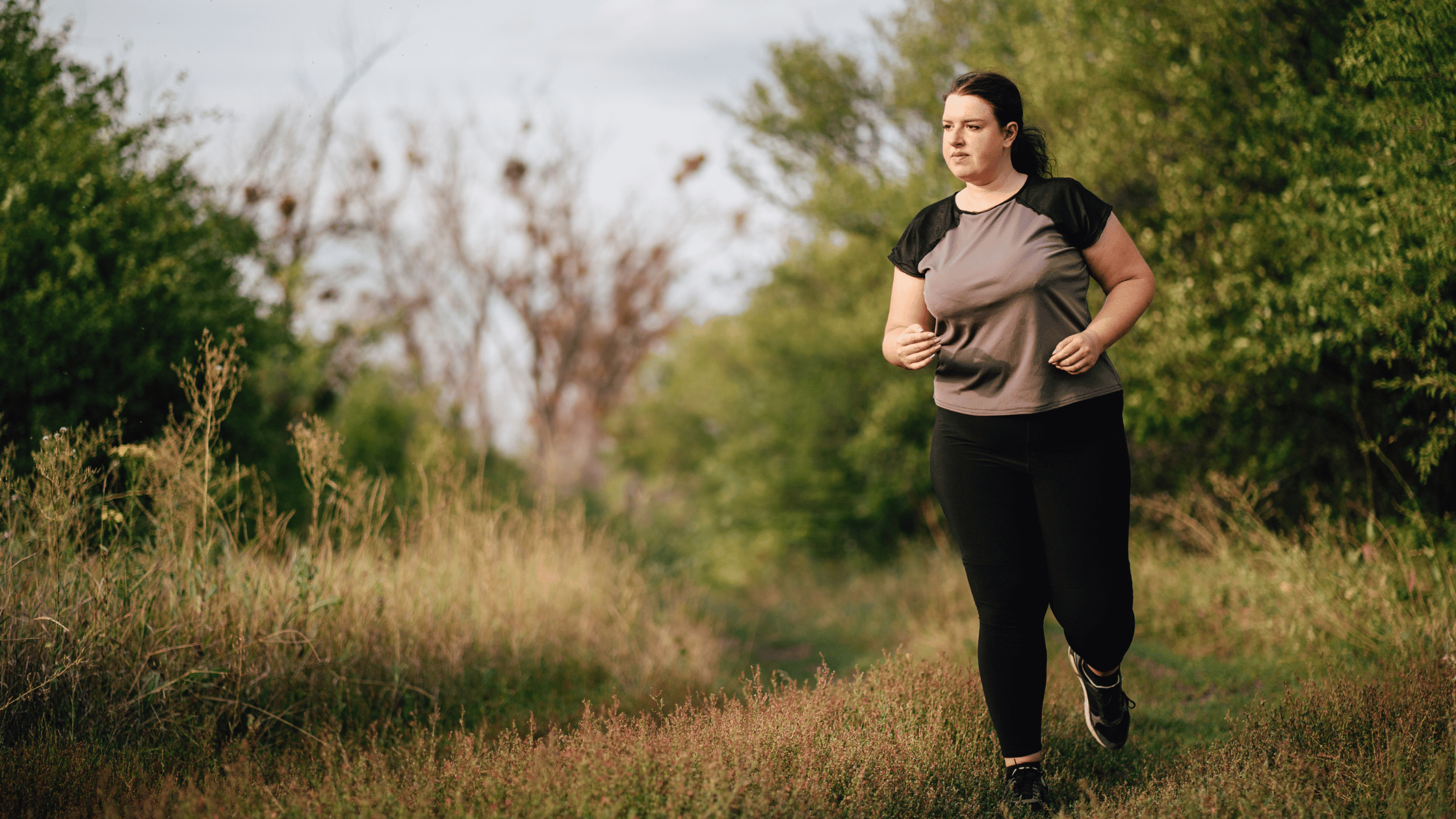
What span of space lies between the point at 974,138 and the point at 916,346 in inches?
26.5

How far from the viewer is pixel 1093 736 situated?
10.4ft

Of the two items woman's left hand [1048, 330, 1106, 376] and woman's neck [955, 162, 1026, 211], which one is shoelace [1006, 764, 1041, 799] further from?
woman's neck [955, 162, 1026, 211]

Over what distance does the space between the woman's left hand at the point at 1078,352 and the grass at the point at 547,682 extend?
124 cm

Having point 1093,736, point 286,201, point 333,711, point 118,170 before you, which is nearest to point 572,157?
point 286,201

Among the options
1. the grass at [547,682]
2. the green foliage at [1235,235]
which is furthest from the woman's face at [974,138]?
the green foliage at [1235,235]

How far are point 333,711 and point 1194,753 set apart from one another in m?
3.28

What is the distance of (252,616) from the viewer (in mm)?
3723

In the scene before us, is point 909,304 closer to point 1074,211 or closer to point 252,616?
point 1074,211

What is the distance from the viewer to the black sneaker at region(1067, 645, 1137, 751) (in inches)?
119

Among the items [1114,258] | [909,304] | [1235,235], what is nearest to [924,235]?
[909,304]

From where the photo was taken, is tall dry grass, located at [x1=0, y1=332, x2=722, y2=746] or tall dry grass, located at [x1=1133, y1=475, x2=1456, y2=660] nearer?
tall dry grass, located at [x1=0, y1=332, x2=722, y2=746]

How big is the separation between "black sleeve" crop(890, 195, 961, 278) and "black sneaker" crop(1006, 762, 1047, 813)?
1.57m

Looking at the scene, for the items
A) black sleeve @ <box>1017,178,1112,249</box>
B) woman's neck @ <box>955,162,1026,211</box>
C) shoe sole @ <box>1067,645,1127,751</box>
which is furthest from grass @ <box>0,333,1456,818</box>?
woman's neck @ <box>955,162,1026,211</box>

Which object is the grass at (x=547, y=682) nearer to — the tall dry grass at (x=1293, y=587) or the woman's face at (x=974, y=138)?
the tall dry grass at (x=1293, y=587)
